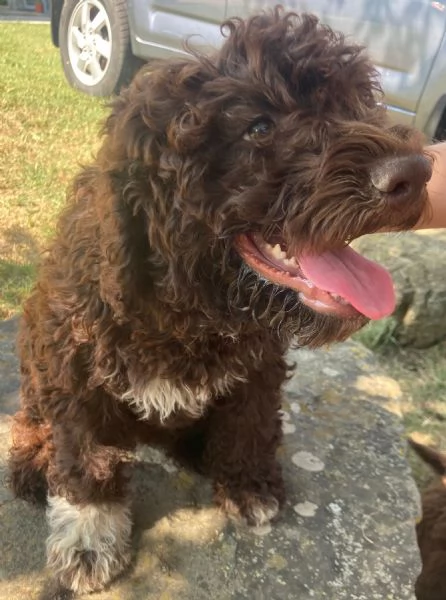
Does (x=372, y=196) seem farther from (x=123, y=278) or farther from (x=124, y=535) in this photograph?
(x=124, y=535)

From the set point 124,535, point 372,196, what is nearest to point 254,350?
point 372,196

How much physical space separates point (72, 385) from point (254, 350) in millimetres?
555

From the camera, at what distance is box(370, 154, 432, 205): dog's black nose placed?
4.67ft

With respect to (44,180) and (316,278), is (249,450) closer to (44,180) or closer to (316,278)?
(316,278)

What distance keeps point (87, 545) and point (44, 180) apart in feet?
12.7

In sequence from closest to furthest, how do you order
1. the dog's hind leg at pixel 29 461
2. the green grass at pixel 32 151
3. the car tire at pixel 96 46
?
1. the dog's hind leg at pixel 29 461
2. the green grass at pixel 32 151
3. the car tire at pixel 96 46

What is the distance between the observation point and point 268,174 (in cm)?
153

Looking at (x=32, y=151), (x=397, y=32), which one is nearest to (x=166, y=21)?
(x=32, y=151)

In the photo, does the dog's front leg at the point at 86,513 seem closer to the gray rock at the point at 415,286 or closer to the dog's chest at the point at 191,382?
the dog's chest at the point at 191,382

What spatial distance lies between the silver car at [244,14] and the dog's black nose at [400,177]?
267cm

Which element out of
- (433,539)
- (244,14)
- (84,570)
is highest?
(244,14)

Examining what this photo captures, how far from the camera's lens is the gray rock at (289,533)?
222 centimetres

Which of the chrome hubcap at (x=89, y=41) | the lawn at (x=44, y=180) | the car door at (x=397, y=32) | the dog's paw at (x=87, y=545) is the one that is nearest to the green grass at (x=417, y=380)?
the lawn at (x=44, y=180)

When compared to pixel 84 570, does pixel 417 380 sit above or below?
below
